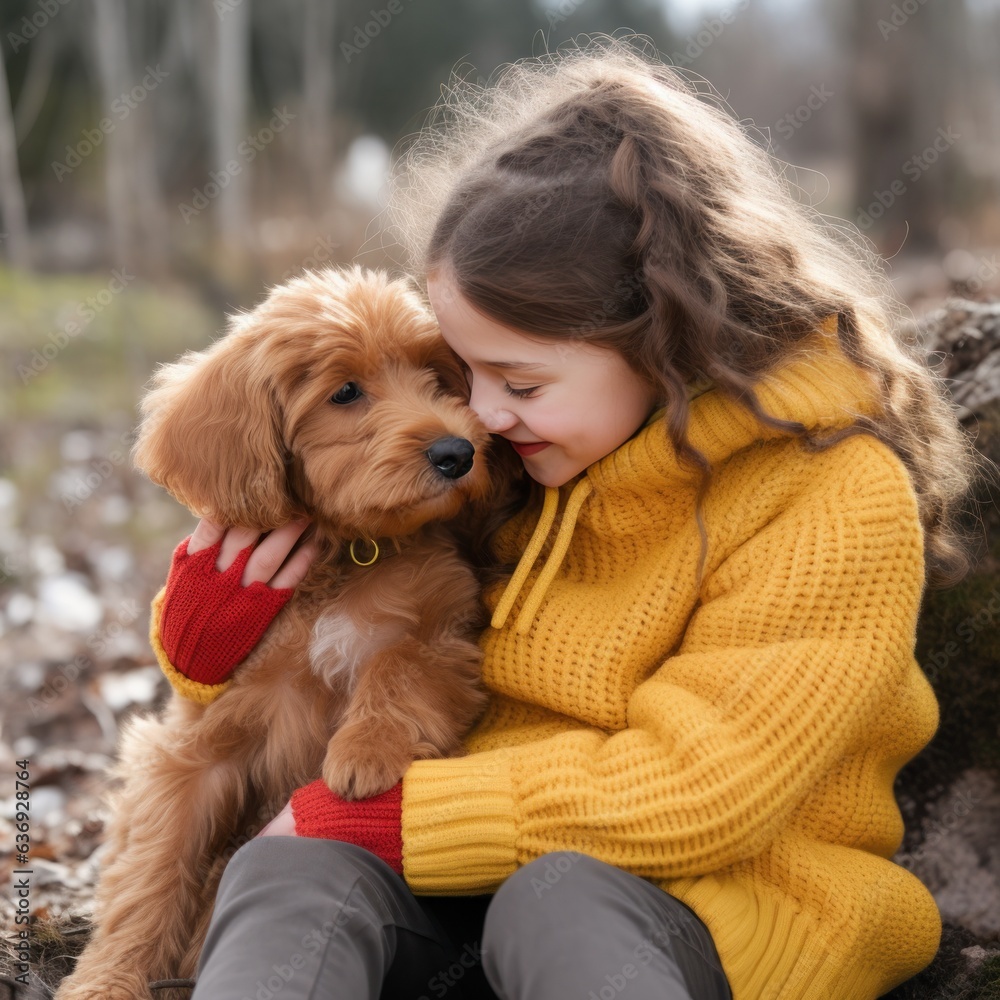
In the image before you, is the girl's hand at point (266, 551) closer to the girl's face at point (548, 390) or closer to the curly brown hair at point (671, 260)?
the girl's face at point (548, 390)

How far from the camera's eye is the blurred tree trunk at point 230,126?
1307cm

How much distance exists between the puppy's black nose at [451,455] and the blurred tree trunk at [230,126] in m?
11.3

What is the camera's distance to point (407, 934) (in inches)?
87.7

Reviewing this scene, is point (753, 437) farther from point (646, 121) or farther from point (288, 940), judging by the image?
point (288, 940)

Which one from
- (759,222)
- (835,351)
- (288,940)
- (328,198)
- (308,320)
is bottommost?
(328,198)

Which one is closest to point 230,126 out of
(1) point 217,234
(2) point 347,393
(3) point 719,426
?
(1) point 217,234

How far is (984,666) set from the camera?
120 inches

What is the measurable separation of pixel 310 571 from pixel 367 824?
702mm

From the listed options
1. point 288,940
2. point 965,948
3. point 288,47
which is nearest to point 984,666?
point 965,948

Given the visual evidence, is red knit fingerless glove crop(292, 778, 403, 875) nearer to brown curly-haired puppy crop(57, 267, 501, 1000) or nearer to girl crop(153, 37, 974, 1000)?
girl crop(153, 37, 974, 1000)

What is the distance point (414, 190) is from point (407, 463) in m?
1.01

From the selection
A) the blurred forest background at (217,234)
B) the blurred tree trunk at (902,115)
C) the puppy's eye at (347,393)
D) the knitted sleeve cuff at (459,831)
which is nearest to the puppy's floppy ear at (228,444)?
the puppy's eye at (347,393)

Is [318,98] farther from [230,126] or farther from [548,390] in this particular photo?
[548,390]

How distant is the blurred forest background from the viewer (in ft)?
10.2
